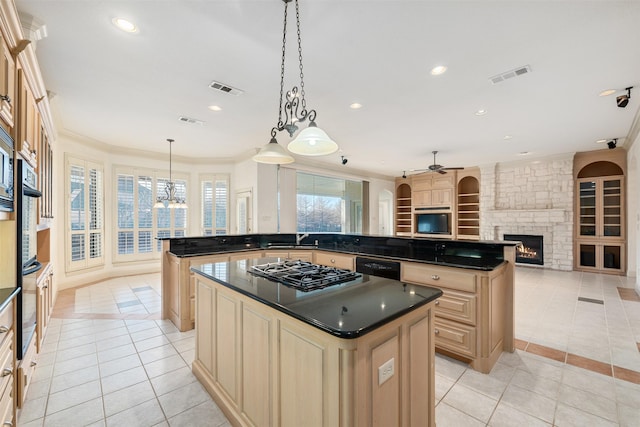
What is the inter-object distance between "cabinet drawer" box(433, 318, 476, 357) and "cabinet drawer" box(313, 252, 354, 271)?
1215mm

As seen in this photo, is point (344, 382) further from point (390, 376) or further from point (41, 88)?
point (41, 88)

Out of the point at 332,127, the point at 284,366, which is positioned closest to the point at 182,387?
the point at 284,366

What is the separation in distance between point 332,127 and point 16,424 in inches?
178

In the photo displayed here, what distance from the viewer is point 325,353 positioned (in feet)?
3.91

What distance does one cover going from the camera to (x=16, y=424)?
176 cm

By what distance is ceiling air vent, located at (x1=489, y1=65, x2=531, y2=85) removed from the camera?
9.11 feet

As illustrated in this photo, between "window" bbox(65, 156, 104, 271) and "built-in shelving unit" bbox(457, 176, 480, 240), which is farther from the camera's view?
"built-in shelving unit" bbox(457, 176, 480, 240)

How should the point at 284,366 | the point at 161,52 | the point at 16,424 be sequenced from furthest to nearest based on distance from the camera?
the point at 161,52 < the point at 16,424 < the point at 284,366

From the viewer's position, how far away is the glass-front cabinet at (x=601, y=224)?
250 inches

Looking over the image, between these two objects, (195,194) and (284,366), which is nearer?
(284,366)

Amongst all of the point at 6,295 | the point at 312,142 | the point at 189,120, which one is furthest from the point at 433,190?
the point at 6,295

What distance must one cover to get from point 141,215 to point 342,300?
21.2ft

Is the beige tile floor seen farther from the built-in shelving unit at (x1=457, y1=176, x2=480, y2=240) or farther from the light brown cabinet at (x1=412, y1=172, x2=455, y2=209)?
the light brown cabinet at (x1=412, y1=172, x2=455, y2=209)

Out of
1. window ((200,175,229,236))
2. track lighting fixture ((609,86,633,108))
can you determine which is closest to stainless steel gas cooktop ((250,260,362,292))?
track lighting fixture ((609,86,633,108))
